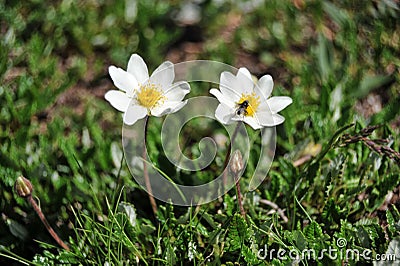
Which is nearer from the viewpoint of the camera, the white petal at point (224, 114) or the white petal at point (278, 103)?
the white petal at point (224, 114)

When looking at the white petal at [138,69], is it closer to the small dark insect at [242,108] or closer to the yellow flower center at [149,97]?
the yellow flower center at [149,97]

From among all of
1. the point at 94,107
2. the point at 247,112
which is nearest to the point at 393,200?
the point at 247,112

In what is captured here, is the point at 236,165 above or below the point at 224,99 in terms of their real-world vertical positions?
below

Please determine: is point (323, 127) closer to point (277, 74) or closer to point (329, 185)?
point (329, 185)

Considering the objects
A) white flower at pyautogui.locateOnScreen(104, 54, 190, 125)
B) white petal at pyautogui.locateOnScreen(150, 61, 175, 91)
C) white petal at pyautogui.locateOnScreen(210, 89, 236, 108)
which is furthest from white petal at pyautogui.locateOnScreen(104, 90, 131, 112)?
white petal at pyautogui.locateOnScreen(210, 89, 236, 108)

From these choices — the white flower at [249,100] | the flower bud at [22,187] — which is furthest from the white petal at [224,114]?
the flower bud at [22,187]

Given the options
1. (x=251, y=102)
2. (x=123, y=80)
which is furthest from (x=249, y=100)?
(x=123, y=80)

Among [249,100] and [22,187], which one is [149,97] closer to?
[249,100]
